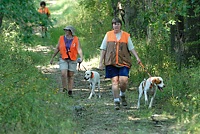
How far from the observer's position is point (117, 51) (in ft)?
36.4

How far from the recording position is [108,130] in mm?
9148

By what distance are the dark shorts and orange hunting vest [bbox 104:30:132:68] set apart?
12 centimetres

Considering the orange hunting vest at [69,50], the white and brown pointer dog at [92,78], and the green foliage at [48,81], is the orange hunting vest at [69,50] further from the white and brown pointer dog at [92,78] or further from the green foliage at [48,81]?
the white and brown pointer dog at [92,78]

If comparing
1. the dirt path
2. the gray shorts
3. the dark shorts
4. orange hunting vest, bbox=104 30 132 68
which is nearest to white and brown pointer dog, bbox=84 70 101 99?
the dirt path

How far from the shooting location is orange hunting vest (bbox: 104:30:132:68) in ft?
36.4

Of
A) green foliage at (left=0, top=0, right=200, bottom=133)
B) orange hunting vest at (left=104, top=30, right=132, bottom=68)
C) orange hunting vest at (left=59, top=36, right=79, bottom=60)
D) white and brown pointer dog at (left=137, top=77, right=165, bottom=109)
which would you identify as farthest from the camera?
orange hunting vest at (left=59, top=36, right=79, bottom=60)

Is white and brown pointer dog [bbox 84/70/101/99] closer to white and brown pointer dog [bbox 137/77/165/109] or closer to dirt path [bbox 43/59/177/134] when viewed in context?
dirt path [bbox 43/59/177/134]

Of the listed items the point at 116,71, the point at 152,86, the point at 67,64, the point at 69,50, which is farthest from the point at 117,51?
the point at 67,64

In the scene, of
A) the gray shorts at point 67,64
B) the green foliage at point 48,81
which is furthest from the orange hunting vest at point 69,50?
the green foliage at point 48,81

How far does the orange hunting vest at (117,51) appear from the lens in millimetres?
11109

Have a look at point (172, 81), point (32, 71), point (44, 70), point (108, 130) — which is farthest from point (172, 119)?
point (44, 70)

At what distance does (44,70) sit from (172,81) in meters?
6.62

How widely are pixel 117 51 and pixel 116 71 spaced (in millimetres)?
456

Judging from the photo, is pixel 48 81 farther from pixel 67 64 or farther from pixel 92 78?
pixel 67 64
